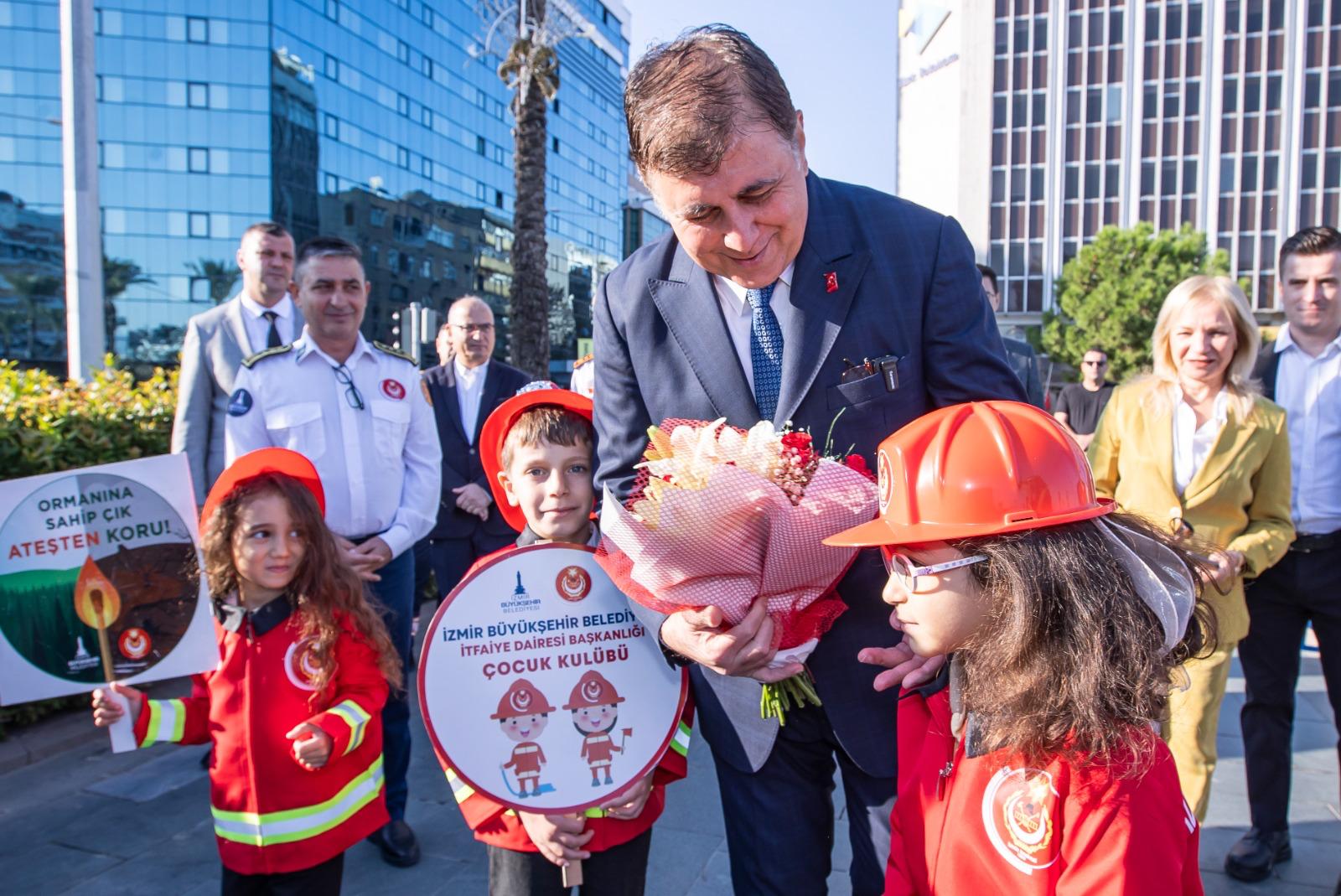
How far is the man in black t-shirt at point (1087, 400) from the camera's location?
8.73 metres

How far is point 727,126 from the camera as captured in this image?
1456 millimetres

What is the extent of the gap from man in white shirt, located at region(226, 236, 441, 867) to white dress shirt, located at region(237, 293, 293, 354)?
33.1 inches

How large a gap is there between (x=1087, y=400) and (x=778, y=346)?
8.15 metres

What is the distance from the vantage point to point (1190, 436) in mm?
3211

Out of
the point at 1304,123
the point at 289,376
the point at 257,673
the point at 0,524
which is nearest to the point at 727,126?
the point at 257,673

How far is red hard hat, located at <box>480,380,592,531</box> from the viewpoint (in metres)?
2.29

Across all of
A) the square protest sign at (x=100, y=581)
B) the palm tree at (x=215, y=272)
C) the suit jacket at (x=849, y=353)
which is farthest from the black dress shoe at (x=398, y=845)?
the palm tree at (x=215, y=272)

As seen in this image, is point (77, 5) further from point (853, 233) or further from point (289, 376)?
point (853, 233)

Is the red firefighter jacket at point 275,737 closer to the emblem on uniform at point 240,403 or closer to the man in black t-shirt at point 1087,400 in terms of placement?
the emblem on uniform at point 240,403

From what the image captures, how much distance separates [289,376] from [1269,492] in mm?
3609

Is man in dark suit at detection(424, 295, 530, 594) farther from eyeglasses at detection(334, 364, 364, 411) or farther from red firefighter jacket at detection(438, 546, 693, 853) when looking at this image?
red firefighter jacket at detection(438, 546, 693, 853)

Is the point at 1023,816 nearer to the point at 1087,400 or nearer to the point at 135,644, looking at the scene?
the point at 135,644

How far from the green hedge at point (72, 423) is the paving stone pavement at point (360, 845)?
24.5 inches

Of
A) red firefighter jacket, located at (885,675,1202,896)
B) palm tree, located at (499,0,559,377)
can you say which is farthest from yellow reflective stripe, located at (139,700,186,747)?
palm tree, located at (499,0,559,377)
